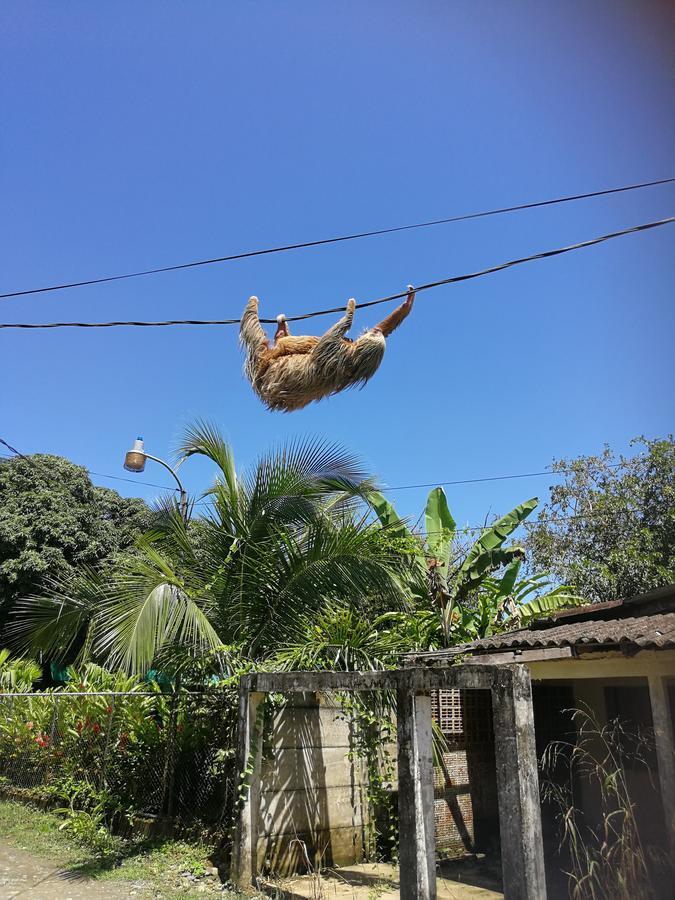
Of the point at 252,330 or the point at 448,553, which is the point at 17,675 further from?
the point at 252,330

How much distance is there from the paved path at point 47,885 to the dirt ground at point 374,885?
145cm

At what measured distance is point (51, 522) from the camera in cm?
1769

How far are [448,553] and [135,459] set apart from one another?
5302 mm

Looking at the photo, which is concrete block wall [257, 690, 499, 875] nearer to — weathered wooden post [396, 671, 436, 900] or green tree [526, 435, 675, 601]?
weathered wooden post [396, 671, 436, 900]

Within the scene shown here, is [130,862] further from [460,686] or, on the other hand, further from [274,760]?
[460,686]

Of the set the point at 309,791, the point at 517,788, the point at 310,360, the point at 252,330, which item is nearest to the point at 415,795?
the point at 517,788

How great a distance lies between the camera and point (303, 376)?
3.74m

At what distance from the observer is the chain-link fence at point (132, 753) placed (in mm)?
7688

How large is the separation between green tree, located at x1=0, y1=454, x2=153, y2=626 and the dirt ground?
10.5 metres

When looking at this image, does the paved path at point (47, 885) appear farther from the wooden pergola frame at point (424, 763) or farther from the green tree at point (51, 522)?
the green tree at point (51, 522)

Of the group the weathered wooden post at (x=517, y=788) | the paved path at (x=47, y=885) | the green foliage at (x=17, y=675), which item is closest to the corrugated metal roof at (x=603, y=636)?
the weathered wooden post at (x=517, y=788)

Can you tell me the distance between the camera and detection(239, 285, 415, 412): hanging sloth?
371cm

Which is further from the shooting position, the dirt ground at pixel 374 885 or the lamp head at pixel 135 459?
the lamp head at pixel 135 459

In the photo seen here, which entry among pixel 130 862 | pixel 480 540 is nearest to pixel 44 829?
pixel 130 862
